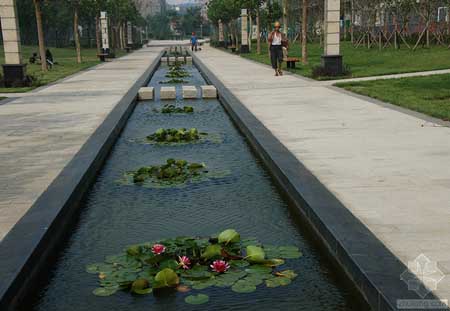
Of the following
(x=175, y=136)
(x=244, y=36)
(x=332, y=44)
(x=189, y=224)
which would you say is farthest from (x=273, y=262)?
(x=244, y=36)

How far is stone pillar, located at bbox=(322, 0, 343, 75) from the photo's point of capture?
65.1 feet

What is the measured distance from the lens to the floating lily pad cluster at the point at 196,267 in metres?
4.30

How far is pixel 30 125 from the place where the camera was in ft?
36.6

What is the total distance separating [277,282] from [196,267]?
0.67m

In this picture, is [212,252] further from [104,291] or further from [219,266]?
[104,291]

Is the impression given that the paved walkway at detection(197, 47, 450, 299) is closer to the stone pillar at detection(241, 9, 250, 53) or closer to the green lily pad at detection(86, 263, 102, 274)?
the green lily pad at detection(86, 263, 102, 274)

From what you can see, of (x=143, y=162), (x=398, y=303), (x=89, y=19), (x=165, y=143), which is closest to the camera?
(x=398, y=303)

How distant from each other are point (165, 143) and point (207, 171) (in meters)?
2.07

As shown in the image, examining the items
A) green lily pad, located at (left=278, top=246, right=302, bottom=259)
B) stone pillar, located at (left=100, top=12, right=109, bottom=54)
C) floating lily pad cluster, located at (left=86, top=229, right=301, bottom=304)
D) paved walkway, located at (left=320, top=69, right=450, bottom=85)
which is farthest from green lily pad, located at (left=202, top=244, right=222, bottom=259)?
stone pillar, located at (left=100, top=12, right=109, bottom=54)

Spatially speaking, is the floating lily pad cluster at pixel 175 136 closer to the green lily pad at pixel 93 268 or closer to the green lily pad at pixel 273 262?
the green lily pad at pixel 93 268

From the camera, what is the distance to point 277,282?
4.37 m

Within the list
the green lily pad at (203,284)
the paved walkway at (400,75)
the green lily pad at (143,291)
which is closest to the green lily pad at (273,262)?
the green lily pad at (203,284)

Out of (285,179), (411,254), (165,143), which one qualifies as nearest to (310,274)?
(411,254)

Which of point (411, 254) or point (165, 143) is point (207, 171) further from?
point (411, 254)
